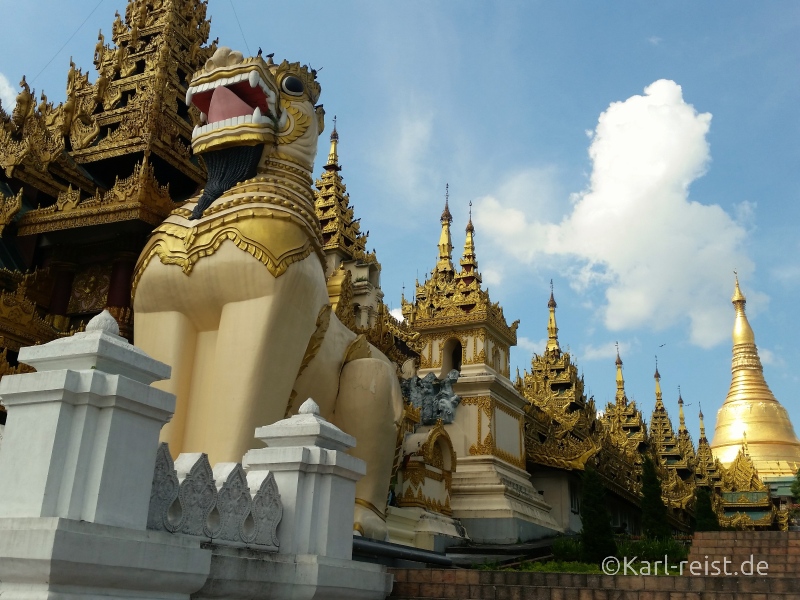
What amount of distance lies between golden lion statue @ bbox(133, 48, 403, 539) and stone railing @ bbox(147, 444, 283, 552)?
2291 mm

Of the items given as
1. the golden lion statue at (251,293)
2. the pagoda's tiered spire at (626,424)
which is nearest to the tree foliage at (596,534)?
the golden lion statue at (251,293)

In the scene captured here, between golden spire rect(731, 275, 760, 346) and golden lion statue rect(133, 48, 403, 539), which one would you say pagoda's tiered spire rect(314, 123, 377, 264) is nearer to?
golden lion statue rect(133, 48, 403, 539)

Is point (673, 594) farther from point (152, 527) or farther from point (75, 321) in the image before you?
point (75, 321)

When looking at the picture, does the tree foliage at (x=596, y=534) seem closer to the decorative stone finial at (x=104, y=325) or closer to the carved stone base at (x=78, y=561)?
the carved stone base at (x=78, y=561)

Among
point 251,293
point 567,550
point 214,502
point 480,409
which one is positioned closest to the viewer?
point 214,502

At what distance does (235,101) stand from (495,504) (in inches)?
541

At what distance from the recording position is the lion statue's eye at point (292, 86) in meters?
9.30

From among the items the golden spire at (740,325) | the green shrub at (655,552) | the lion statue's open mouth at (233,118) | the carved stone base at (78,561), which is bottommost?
the carved stone base at (78,561)

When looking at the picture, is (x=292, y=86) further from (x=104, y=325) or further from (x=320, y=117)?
(x=104, y=325)

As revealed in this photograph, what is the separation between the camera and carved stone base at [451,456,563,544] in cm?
1950

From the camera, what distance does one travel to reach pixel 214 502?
4.81 metres

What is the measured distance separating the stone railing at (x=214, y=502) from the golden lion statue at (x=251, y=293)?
2.29 m

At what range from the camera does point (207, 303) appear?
8.36 m

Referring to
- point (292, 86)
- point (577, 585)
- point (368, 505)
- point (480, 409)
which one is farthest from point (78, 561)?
point (480, 409)
